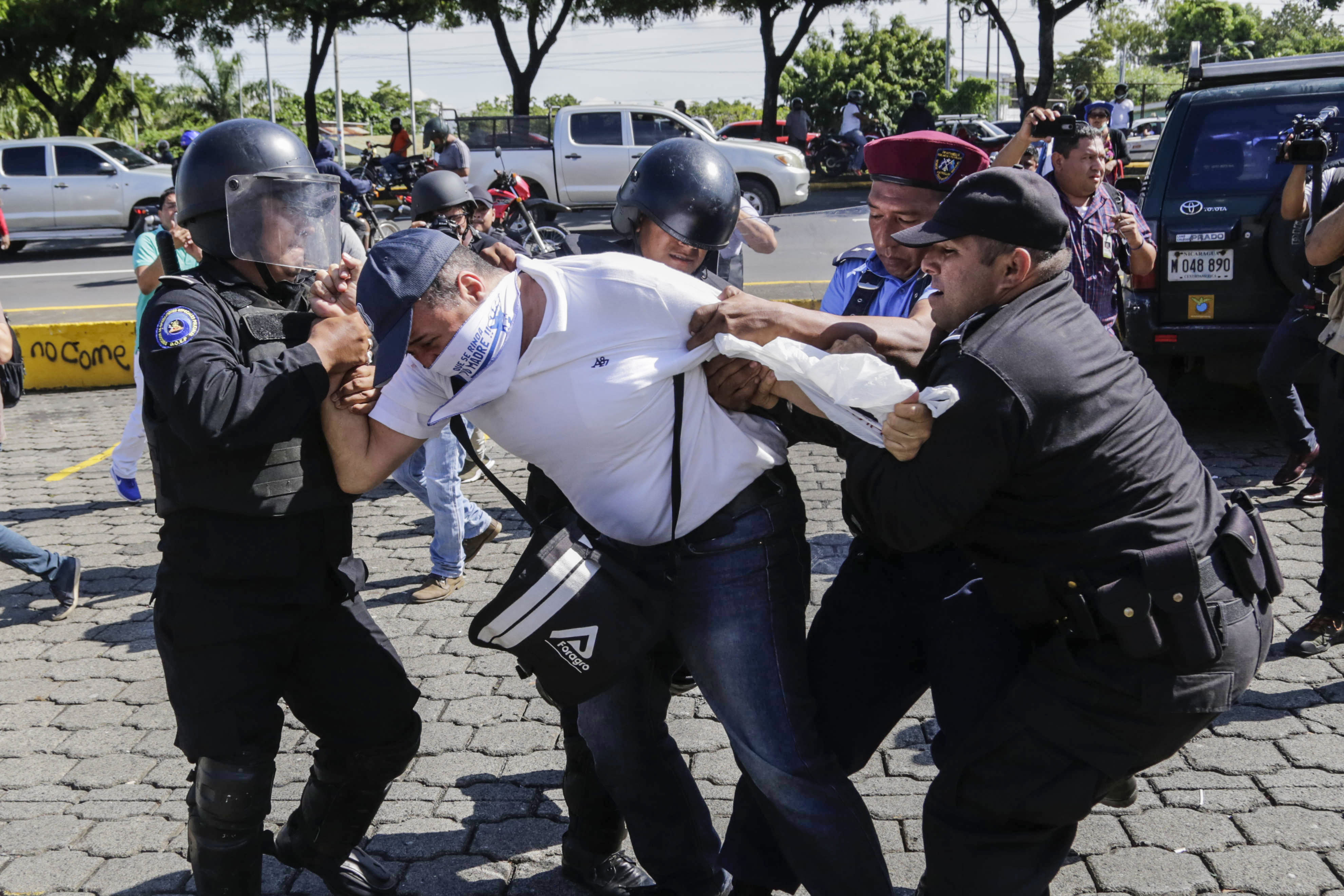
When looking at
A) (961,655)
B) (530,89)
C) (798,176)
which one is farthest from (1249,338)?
(530,89)

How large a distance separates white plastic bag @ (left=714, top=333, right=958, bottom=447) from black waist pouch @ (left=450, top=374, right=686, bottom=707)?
0.71ft

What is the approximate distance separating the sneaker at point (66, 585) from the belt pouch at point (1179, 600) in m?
4.64

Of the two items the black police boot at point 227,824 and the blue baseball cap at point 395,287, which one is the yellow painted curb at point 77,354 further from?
the blue baseball cap at point 395,287

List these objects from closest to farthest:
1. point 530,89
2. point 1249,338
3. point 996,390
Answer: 1. point 996,390
2. point 1249,338
3. point 530,89

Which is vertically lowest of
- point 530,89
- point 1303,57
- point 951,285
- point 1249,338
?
point 1249,338

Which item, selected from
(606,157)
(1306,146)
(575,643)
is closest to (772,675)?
(575,643)

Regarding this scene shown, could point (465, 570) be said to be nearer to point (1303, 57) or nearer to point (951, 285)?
point (951, 285)

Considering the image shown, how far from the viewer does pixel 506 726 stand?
4.00 metres

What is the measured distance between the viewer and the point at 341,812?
9.68 ft

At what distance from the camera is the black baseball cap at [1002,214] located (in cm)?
225

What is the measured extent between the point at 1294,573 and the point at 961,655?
124 inches

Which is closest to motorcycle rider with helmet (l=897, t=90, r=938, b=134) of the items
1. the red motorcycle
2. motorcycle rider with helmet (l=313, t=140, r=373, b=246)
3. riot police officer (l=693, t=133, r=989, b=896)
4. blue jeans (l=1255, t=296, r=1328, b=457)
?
the red motorcycle

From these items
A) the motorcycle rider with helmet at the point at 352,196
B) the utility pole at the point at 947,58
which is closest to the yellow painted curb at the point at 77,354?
the motorcycle rider with helmet at the point at 352,196

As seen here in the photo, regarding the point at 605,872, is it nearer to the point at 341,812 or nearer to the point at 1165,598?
the point at 341,812
